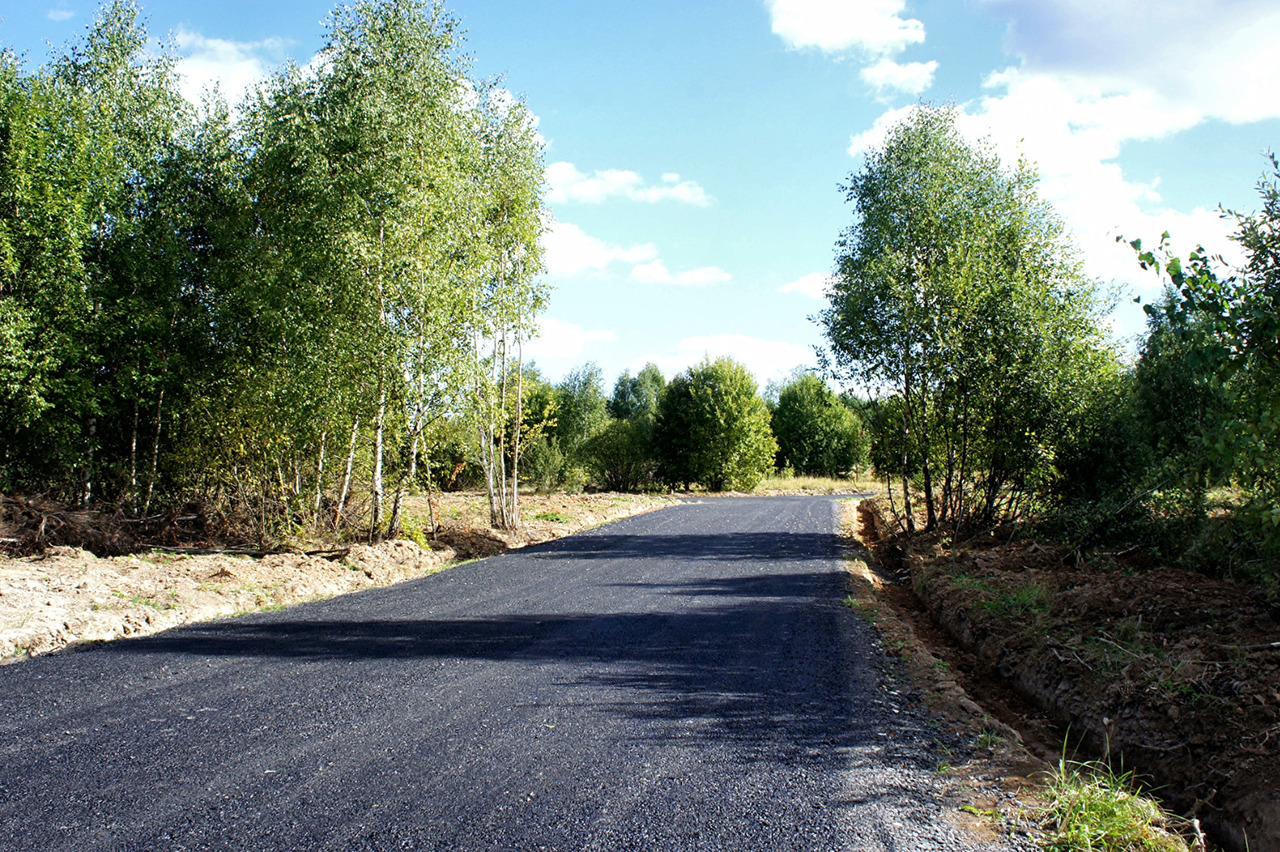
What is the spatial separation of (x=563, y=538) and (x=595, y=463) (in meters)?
22.8

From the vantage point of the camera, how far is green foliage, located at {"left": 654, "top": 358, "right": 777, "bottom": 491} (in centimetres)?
4153

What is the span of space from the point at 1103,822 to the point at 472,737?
11.0 ft

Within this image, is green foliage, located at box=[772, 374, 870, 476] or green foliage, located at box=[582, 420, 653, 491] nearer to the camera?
green foliage, located at box=[582, 420, 653, 491]

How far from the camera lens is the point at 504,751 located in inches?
167

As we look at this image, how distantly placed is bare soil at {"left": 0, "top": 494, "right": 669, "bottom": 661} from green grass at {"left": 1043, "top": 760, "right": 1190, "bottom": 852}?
7.81 metres

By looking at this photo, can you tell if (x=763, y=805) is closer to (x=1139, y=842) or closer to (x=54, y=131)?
(x=1139, y=842)

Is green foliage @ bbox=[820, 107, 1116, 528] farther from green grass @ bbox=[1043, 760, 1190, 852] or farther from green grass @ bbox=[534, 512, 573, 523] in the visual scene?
green grass @ bbox=[1043, 760, 1190, 852]

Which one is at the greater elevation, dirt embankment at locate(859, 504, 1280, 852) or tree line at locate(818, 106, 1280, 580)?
tree line at locate(818, 106, 1280, 580)

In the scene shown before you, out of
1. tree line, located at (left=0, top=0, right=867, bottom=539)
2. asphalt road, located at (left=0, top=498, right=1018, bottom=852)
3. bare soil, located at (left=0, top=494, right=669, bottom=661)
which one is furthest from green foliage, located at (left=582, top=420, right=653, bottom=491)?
asphalt road, located at (left=0, top=498, right=1018, bottom=852)

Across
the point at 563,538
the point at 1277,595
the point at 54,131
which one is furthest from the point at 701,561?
the point at 54,131

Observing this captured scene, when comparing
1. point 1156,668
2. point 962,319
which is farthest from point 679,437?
point 1156,668

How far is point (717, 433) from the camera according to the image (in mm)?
41531

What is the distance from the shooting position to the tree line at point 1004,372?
1073 cm

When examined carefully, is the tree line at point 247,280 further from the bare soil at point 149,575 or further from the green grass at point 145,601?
the green grass at point 145,601
